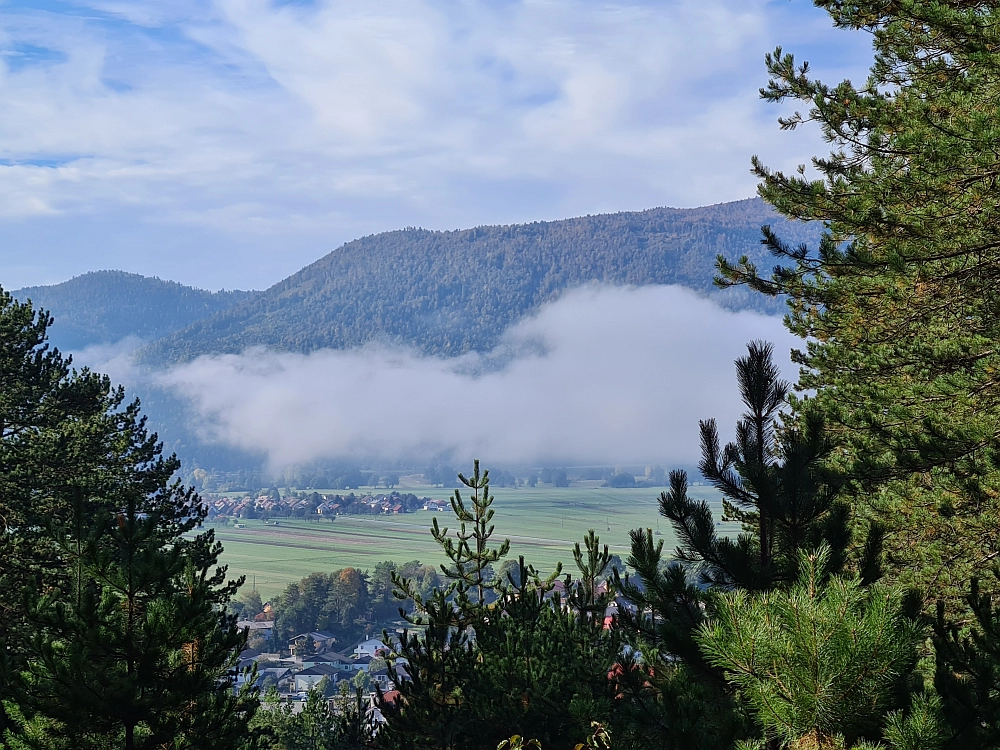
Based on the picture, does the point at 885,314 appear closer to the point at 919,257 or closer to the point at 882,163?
the point at 919,257

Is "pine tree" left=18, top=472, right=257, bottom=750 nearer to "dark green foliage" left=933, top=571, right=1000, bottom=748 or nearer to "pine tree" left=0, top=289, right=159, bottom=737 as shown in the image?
"dark green foliage" left=933, top=571, right=1000, bottom=748

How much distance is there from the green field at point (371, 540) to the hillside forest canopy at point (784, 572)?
92035mm

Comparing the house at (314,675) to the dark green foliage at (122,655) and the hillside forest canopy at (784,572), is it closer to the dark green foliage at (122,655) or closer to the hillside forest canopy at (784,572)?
the hillside forest canopy at (784,572)

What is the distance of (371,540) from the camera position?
158 m

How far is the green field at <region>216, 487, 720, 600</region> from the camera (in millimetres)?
126125

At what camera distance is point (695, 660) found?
5.86 meters

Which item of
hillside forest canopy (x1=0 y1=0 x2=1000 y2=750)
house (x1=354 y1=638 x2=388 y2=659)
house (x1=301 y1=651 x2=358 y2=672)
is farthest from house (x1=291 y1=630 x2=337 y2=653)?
hillside forest canopy (x1=0 y1=0 x2=1000 y2=750)

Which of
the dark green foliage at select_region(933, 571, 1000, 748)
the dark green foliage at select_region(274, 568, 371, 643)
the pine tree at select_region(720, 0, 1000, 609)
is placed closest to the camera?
the dark green foliage at select_region(933, 571, 1000, 748)

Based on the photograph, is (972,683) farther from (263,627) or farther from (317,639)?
(263,627)

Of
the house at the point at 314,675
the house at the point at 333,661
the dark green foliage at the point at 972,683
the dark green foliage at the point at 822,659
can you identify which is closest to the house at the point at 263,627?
the house at the point at 333,661

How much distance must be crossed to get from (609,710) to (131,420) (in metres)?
17.5

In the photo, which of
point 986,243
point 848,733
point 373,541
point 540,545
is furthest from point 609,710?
point 373,541

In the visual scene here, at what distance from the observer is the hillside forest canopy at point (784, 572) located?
4391mm

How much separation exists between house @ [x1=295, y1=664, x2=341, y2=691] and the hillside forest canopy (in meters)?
61.6
